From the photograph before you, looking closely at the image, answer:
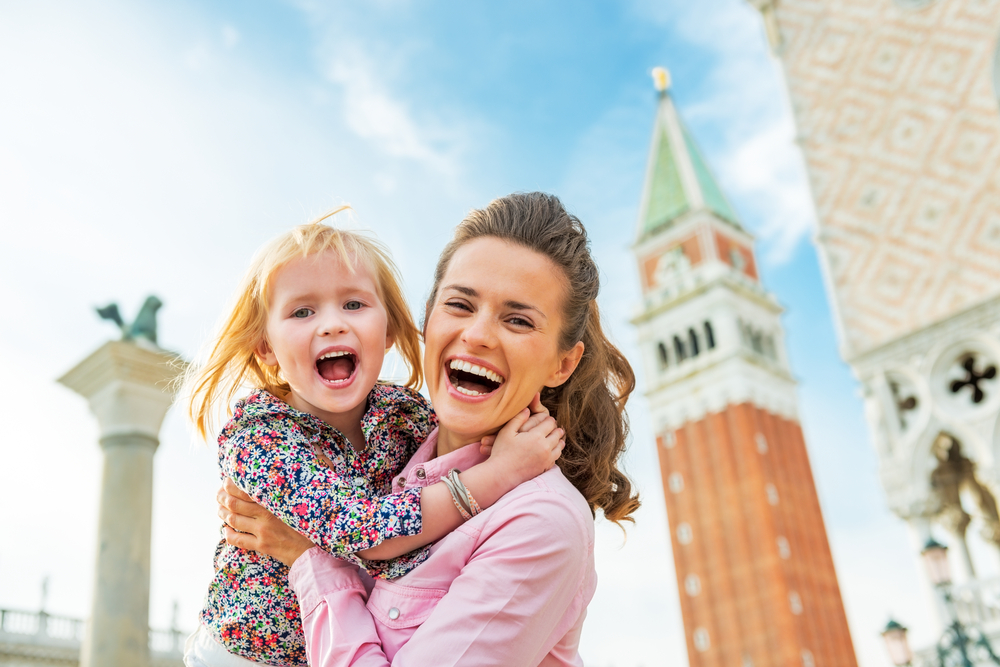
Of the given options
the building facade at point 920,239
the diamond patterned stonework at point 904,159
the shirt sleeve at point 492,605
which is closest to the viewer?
the shirt sleeve at point 492,605

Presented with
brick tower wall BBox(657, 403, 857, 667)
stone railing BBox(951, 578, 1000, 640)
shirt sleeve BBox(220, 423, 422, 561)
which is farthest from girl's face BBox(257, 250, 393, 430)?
brick tower wall BBox(657, 403, 857, 667)

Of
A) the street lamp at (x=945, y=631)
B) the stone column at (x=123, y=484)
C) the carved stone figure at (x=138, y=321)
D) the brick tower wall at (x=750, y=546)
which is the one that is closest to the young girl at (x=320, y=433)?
the stone column at (x=123, y=484)

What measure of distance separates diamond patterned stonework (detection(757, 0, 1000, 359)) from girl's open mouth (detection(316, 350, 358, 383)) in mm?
10090

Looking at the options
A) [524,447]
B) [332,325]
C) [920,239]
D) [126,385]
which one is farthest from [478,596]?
[920,239]

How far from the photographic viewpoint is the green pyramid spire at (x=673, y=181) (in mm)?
31906

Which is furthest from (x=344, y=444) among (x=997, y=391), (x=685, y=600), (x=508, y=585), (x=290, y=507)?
(x=685, y=600)

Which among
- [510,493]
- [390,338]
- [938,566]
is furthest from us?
[938,566]

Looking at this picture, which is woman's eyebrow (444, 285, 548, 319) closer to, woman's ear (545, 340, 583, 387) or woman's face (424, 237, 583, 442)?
woman's face (424, 237, 583, 442)

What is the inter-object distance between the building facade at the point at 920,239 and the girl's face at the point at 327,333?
371 inches

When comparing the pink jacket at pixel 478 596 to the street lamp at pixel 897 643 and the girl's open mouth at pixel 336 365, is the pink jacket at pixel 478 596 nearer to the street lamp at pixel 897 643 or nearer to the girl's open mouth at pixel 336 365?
the girl's open mouth at pixel 336 365

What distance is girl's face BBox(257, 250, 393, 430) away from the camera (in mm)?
1804

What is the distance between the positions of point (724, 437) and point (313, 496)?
27161 millimetres

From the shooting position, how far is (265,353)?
199 centimetres

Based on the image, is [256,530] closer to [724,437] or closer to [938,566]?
[938,566]
